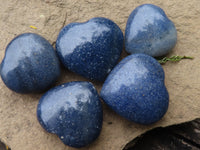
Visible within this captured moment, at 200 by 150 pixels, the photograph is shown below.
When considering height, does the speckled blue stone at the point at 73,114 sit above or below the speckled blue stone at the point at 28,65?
below

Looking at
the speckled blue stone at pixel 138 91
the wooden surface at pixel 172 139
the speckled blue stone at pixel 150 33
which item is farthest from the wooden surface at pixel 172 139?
the speckled blue stone at pixel 150 33

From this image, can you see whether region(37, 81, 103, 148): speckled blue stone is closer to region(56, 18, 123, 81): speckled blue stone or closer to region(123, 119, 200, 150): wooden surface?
region(56, 18, 123, 81): speckled blue stone

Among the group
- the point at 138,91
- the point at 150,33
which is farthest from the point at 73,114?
the point at 150,33

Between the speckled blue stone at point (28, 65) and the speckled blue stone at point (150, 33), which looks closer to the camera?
the speckled blue stone at point (28, 65)

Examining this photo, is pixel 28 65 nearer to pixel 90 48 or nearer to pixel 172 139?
pixel 90 48

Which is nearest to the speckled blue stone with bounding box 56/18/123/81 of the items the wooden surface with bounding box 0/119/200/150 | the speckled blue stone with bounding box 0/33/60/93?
the speckled blue stone with bounding box 0/33/60/93

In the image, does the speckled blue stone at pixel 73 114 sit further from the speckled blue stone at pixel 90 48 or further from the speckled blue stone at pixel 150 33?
the speckled blue stone at pixel 150 33
